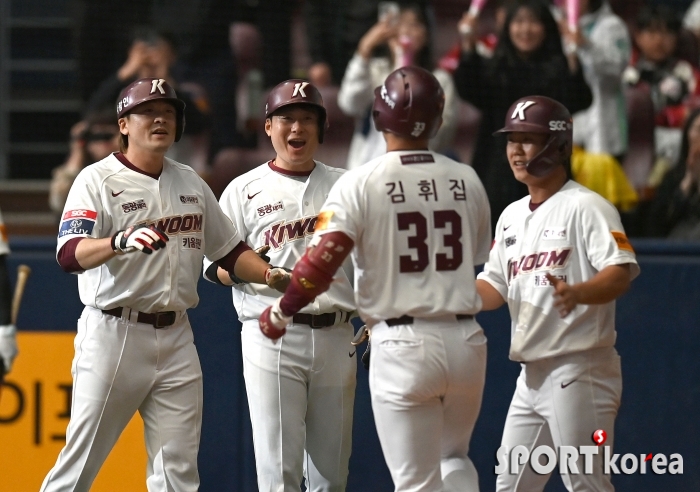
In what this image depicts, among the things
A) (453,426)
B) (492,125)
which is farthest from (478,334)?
(492,125)

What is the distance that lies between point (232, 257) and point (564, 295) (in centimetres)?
150

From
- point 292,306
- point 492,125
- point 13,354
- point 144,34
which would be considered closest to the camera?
point 292,306

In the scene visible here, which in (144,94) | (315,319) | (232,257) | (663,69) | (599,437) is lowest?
(599,437)

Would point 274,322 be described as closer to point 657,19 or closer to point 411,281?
point 411,281

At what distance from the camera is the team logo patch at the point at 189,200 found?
15.3 ft

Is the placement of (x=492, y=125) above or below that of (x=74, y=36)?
below

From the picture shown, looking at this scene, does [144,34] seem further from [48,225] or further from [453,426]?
[453,426]

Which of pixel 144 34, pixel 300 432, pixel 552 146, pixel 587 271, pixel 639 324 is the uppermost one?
pixel 144 34

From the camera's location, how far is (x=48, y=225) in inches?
304

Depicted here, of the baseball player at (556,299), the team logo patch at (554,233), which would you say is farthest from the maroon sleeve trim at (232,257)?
the team logo patch at (554,233)

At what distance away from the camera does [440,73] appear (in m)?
7.71

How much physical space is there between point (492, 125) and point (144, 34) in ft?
9.09

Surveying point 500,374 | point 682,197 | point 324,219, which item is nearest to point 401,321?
point 324,219

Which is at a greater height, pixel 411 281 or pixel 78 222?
pixel 78 222
